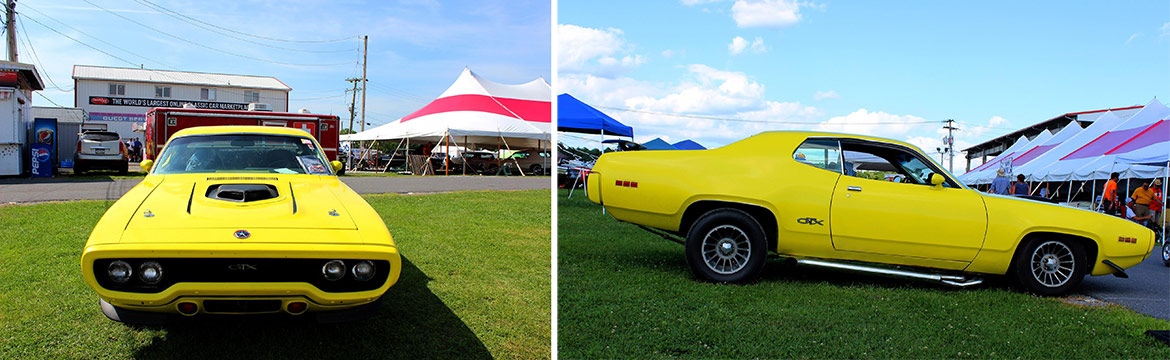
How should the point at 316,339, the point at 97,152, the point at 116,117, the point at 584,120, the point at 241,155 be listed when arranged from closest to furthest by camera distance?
the point at 316,339 < the point at 241,155 < the point at 584,120 < the point at 97,152 < the point at 116,117

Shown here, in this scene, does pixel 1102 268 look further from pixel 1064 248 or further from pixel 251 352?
pixel 251 352

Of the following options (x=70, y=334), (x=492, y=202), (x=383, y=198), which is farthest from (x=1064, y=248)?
(x=383, y=198)

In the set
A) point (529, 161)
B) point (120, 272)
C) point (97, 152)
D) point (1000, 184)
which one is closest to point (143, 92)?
point (529, 161)

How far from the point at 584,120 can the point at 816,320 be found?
237 centimetres

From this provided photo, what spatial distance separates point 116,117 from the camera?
4122 centimetres

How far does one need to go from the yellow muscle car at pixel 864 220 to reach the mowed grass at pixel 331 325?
1.48 m

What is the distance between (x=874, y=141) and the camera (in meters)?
5.49

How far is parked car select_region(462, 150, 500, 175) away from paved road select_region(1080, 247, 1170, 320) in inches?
907

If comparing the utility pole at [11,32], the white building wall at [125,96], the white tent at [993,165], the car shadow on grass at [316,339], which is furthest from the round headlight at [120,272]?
the white building wall at [125,96]

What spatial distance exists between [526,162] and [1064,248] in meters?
24.9

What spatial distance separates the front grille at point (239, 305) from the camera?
131 inches

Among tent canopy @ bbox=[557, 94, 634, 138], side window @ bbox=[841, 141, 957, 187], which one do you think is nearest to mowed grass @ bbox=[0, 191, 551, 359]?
tent canopy @ bbox=[557, 94, 634, 138]

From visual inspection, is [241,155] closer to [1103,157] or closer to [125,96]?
[1103,157]

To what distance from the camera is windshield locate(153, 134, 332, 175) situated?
502 cm
